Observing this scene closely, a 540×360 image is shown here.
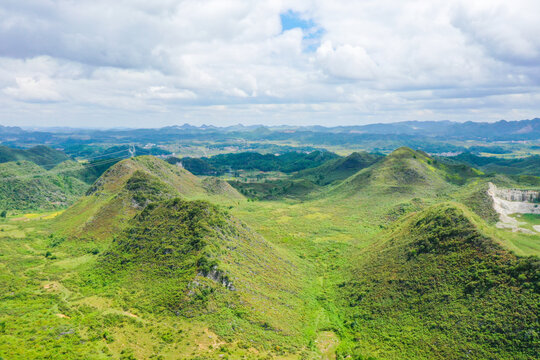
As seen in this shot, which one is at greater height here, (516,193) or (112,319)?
(516,193)

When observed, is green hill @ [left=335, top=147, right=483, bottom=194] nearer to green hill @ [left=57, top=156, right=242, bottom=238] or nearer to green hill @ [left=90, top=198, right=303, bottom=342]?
green hill @ [left=57, top=156, right=242, bottom=238]

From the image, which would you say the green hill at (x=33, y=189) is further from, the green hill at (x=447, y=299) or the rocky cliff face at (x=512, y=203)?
the rocky cliff face at (x=512, y=203)

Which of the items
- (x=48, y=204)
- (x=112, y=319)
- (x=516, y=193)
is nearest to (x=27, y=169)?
(x=48, y=204)

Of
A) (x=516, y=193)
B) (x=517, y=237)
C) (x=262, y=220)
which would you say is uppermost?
(x=516, y=193)

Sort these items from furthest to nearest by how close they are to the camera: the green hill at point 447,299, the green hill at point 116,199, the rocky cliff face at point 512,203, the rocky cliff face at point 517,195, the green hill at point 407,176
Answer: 1. the green hill at point 407,176
2. the rocky cliff face at point 517,195
3. the rocky cliff face at point 512,203
4. the green hill at point 116,199
5. the green hill at point 447,299

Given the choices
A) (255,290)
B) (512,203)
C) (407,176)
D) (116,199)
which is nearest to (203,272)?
(255,290)

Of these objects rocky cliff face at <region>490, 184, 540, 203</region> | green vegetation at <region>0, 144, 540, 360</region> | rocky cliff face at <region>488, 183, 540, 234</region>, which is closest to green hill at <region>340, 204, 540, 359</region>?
green vegetation at <region>0, 144, 540, 360</region>

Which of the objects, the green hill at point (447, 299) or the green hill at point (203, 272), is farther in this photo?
the green hill at point (203, 272)

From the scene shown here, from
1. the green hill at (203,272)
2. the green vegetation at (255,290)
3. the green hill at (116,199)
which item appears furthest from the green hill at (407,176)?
the green hill at (203,272)

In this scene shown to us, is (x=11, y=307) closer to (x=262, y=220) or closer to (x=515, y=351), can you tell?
(x=515, y=351)
